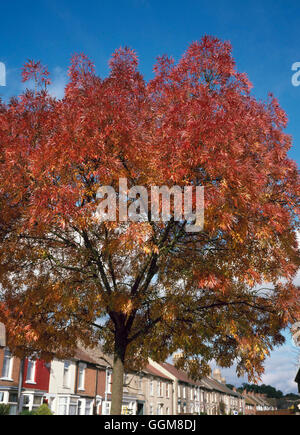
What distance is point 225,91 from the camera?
37.0ft

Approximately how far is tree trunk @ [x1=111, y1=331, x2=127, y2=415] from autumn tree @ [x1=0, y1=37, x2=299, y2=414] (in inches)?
1.6

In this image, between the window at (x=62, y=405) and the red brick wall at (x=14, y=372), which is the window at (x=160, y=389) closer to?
the window at (x=62, y=405)

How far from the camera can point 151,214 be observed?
1059 centimetres

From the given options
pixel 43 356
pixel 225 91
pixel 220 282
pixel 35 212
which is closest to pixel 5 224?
pixel 35 212

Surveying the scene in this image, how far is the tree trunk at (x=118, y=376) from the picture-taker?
1146 cm

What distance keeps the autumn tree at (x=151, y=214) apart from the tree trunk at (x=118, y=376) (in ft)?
0.13

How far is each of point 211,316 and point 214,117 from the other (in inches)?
228

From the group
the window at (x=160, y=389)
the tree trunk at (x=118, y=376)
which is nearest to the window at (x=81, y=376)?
the window at (x=160, y=389)

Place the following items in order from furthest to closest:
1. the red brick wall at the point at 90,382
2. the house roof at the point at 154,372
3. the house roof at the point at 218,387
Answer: the house roof at the point at 218,387 < the house roof at the point at 154,372 < the red brick wall at the point at 90,382

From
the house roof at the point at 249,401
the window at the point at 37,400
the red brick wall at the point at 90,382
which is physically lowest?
the house roof at the point at 249,401


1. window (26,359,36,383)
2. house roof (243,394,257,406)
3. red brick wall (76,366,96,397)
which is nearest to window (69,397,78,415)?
red brick wall (76,366,96,397)
